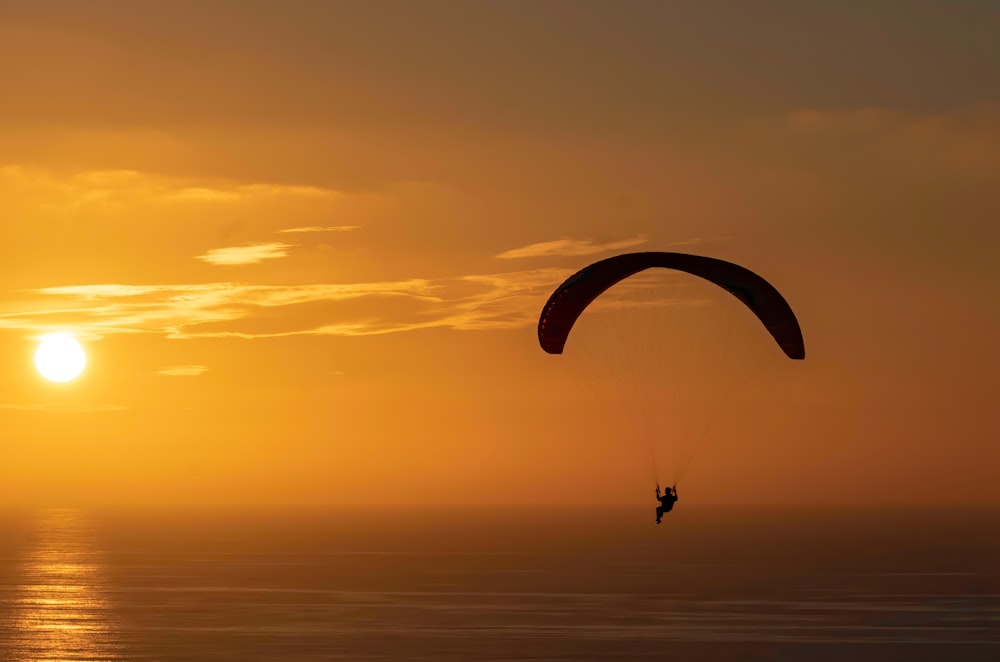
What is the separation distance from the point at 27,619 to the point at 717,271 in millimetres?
90517

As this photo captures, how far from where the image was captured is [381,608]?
11744cm

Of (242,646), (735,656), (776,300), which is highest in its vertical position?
(776,300)

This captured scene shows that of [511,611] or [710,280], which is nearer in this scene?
[710,280]

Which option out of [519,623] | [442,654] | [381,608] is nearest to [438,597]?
[381,608]

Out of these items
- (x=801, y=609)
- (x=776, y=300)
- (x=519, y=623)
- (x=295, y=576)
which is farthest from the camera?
(x=295, y=576)

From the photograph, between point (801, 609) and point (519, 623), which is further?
point (801, 609)

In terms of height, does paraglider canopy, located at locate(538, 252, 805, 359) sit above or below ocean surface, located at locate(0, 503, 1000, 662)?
above

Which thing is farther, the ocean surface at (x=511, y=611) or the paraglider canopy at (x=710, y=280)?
the ocean surface at (x=511, y=611)

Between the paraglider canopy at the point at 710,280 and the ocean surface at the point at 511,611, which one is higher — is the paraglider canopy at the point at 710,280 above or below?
above

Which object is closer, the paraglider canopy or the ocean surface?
the paraglider canopy

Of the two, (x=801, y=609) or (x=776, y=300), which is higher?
(x=776, y=300)

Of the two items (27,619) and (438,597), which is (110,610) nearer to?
(27,619)

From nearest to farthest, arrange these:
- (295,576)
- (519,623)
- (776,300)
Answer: (776,300) → (519,623) → (295,576)

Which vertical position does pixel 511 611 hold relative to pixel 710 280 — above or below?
below
